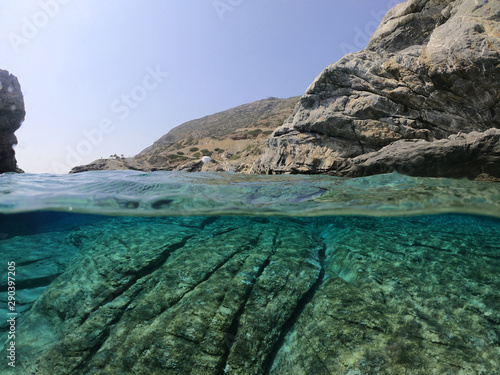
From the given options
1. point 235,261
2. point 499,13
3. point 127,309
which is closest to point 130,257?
point 127,309

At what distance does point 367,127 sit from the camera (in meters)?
10.3

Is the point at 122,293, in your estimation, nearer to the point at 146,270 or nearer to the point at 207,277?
the point at 146,270

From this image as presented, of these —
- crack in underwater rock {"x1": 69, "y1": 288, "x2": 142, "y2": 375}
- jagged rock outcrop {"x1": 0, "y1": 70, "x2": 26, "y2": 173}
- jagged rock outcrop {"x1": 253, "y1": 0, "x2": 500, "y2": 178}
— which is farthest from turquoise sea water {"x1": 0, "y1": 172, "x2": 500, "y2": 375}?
jagged rock outcrop {"x1": 0, "y1": 70, "x2": 26, "y2": 173}

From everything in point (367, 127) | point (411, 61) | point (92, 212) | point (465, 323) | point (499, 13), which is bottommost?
point (465, 323)

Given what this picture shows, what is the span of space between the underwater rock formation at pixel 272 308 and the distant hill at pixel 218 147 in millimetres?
15131

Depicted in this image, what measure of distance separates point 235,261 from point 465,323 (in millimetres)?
3341

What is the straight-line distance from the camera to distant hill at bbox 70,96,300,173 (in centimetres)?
2366

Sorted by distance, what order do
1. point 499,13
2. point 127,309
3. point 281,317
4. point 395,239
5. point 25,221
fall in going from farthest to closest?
1. point 499,13
2. point 25,221
3. point 395,239
4. point 127,309
5. point 281,317

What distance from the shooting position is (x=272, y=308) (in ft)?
12.9

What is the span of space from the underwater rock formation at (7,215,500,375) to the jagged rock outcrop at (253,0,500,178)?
16.5 feet

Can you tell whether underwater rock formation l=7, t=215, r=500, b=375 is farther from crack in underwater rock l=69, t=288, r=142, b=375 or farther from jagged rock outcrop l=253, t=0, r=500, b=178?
jagged rock outcrop l=253, t=0, r=500, b=178

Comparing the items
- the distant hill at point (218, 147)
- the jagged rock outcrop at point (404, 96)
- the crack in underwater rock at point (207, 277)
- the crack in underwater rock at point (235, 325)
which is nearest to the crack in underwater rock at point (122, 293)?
the crack in underwater rock at point (207, 277)

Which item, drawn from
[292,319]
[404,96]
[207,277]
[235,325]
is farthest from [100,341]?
[404,96]

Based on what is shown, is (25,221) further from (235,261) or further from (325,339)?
(325,339)
